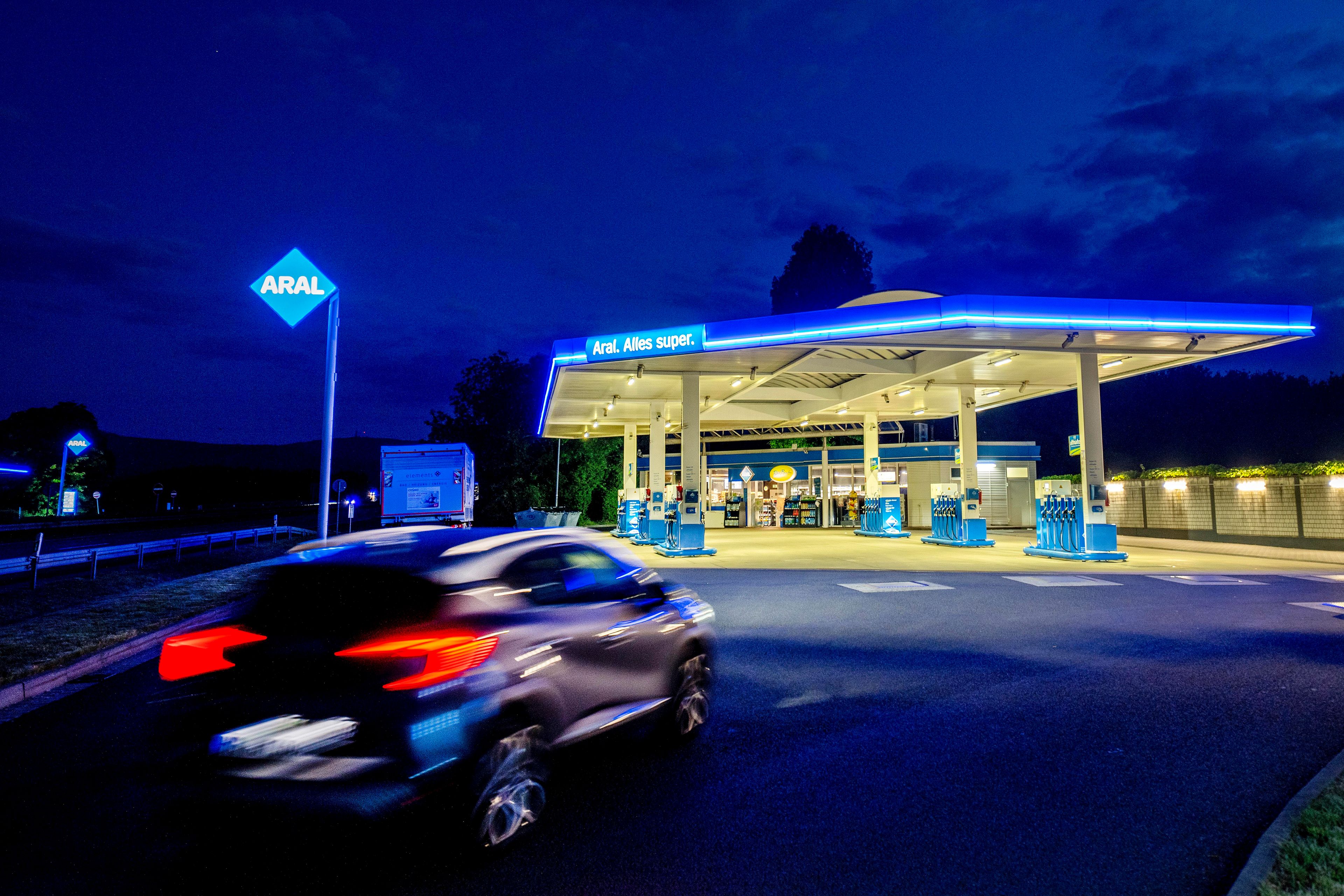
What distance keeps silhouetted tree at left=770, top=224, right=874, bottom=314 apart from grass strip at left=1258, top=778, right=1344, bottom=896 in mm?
56124

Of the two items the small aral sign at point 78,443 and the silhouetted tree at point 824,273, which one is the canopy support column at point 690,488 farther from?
the silhouetted tree at point 824,273

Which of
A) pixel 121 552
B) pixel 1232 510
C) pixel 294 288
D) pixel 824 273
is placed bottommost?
pixel 121 552

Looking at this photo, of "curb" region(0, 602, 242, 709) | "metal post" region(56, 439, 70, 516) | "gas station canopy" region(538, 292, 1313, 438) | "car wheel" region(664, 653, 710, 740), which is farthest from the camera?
"metal post" region(56, 439, 70, 516)

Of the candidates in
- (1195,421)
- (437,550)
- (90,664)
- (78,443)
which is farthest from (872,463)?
(1195,421)

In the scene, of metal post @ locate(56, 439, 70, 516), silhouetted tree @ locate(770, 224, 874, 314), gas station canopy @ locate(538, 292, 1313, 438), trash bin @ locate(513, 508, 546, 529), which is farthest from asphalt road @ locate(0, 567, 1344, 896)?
silhouetted tree @ locate(770, 224, 874, 314)

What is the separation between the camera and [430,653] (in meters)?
3.17

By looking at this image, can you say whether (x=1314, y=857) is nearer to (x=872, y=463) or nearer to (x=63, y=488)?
(x=872, y=463)

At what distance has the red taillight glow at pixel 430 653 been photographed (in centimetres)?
311

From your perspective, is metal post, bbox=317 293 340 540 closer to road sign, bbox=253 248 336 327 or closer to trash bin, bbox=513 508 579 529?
road sign, bbox=253 248 336 327

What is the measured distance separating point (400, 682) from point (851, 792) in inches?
96.5

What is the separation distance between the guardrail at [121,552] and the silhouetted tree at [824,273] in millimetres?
43643

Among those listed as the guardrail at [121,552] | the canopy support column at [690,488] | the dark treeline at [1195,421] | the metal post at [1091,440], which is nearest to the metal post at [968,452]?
the metal post at [1091,440]

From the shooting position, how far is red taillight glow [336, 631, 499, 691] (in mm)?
3111

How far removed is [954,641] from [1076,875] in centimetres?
500
